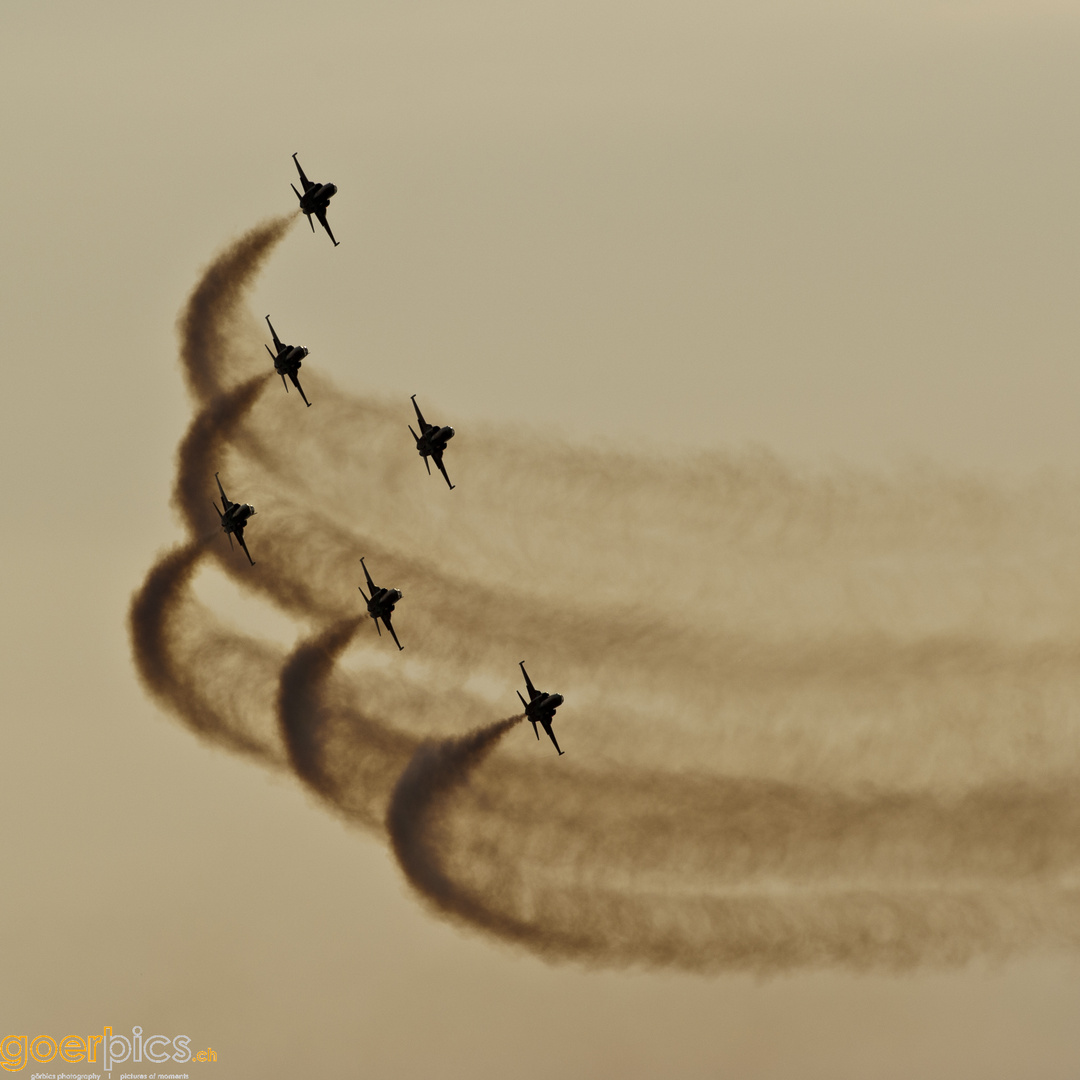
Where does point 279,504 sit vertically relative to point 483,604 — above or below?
above

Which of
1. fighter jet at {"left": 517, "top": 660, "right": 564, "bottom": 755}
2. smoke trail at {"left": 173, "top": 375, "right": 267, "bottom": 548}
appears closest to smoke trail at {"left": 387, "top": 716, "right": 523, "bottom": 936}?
fighter jet at {"left": 517, "top": 660, "right": 564, "bottom": 755}

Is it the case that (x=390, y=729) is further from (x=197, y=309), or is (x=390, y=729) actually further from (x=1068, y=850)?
(x=1068, y=850)

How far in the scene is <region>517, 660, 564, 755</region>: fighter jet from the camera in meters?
103

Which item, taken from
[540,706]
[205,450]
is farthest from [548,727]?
[205,450]

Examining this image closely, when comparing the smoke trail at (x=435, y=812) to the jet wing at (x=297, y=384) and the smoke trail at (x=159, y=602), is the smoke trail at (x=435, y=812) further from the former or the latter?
the jet wing at (x=297, y=384)

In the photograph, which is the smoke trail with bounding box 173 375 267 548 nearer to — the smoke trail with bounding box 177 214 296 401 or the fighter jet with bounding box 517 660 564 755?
the smoke trail with bounding box 177 214 296 401

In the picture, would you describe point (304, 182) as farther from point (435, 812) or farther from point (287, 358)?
point (435, 812)

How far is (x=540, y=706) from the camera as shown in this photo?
103 meters

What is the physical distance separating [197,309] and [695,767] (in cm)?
3563

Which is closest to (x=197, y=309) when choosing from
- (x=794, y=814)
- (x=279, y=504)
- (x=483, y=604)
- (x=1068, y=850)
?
(x=279, y=504)

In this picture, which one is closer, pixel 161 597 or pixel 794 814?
pixel 794 814

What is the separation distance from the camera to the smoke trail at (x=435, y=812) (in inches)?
4094

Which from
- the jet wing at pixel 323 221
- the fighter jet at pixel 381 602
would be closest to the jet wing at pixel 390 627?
the fighter jet at pixel 381 602

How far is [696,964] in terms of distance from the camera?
10219cm
